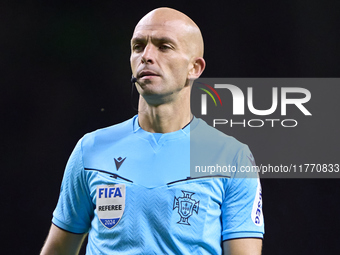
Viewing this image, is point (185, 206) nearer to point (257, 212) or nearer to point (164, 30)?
Result: point (257, 212)

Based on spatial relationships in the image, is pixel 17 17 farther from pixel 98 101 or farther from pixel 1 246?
pixel 1 246

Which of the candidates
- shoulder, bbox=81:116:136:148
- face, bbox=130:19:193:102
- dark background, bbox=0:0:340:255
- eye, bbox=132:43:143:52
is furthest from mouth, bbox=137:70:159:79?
dark background, bbox=0:0:340:255

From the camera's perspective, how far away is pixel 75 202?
6.22 ft

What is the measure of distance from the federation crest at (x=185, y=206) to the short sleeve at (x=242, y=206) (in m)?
0.12

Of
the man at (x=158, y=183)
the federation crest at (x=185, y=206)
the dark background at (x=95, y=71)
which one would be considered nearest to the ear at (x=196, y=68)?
the man at (x=158, y=183)

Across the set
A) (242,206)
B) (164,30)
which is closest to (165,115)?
(164,30)

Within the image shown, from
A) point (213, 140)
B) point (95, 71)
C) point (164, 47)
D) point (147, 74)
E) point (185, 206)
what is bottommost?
point (185, 206)

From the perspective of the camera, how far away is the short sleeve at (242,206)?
1.78m

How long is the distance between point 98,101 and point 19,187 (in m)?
0.62

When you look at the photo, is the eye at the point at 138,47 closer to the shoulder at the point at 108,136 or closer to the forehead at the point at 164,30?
the forehead at the point at 164,30

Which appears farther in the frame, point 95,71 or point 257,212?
point 95,71

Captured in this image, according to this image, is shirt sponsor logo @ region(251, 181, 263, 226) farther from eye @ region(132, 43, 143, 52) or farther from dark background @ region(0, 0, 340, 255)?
dark background @ region(0, 0, 340, 255)

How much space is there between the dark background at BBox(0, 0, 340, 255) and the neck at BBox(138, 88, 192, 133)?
92 centimetres

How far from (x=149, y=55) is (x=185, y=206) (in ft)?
1.69
